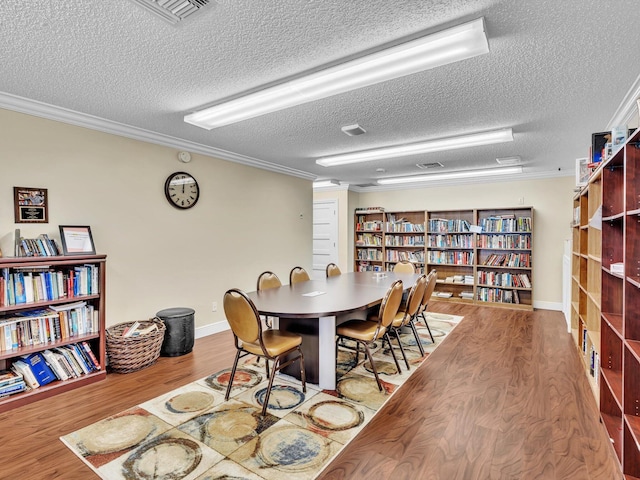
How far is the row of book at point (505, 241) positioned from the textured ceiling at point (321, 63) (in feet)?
8.35

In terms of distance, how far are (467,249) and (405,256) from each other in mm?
1186

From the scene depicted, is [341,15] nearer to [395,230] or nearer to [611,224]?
[611,224]

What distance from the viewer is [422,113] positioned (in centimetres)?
308

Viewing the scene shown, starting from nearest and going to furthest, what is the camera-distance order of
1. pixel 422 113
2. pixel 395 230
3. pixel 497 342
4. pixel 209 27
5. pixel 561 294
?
pixel 209 27, pixel 422 113, pixel 497 342, pixel 561 294, pixel 395 230

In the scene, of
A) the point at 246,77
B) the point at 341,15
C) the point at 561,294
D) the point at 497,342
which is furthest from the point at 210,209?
the point at 561,294

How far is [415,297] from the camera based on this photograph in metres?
3.37

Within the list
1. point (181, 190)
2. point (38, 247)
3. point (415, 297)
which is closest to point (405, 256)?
point (415, 297)

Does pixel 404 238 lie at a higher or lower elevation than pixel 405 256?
higher

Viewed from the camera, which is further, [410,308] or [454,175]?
[454,175]

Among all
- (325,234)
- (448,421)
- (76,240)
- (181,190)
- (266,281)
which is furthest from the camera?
(325,234)

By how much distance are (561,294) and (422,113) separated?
4.61 m

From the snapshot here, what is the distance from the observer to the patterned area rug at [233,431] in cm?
189

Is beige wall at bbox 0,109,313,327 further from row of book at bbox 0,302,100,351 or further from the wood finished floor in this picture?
the wood finished floor

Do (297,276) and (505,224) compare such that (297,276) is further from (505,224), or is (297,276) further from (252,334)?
(505,224)
